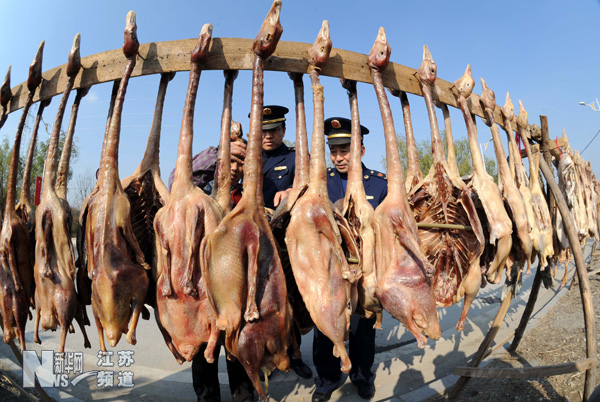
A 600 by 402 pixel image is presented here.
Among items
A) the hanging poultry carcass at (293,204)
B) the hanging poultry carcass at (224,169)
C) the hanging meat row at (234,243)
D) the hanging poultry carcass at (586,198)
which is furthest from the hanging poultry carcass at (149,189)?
the hanging poultry carcass at (586,198)

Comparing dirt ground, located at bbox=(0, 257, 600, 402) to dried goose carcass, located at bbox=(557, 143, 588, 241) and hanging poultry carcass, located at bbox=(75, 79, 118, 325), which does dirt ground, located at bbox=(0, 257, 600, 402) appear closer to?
dried goose carcass, located at bbox=(557, 143, 588, 241)

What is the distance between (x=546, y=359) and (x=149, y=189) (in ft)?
18.9

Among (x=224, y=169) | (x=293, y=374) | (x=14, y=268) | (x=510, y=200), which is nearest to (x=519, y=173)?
(x=510, y=200)

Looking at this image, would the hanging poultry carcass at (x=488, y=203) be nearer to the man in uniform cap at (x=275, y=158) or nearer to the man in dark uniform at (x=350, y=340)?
the man in dark uniform at (x=350, y=340)

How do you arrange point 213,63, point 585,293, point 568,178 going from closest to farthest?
point 213,63 → point 585,293 → point 568,178

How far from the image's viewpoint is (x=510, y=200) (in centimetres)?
298

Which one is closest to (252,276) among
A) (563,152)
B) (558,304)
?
(563,152)

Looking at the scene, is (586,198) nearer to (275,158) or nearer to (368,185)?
(368,185)

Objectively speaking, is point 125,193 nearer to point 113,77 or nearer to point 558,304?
point 113,77

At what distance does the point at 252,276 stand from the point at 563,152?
5166mm

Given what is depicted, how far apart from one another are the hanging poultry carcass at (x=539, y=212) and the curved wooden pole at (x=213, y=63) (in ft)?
6.48

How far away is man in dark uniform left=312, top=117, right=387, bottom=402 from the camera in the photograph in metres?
4.10

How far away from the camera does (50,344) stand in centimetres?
586

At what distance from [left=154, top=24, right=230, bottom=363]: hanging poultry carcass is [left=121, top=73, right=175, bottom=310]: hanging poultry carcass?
0.70 feet
